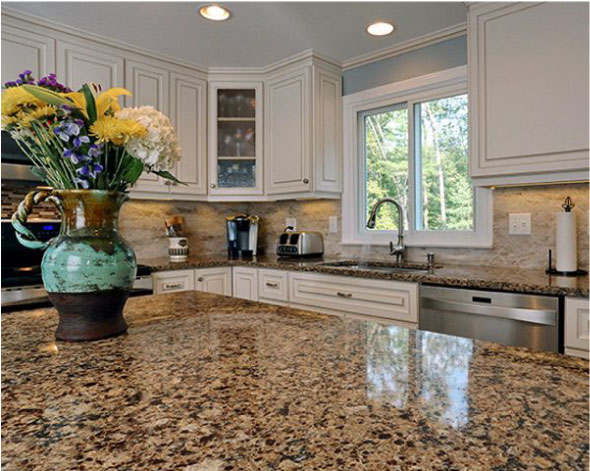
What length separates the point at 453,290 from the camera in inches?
76.4

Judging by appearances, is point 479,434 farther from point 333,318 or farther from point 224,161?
point 224,161

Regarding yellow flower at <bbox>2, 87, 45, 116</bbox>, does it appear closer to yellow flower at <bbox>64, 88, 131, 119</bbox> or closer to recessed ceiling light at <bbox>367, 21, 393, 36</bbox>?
yellow flower at <bbox>64, 88, 131, 119</bbox>

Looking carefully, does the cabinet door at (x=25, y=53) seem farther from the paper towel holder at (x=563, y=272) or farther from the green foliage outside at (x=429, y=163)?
the paper towel holder at (x=563, y=272)

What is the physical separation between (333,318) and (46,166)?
2.47ft

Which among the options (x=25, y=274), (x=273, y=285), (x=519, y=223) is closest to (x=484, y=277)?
(x=519, y=223)

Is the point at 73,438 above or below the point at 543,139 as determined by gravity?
below

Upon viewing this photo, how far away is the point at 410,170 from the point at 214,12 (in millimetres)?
1577

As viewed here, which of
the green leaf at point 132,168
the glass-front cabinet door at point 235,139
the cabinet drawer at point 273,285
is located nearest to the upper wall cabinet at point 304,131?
the glass-front cabinet door at point 235,139

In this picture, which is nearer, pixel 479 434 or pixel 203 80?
pixel 479 434

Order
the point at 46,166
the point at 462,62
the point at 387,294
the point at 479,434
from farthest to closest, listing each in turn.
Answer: the point at 462,62 → the point at 387,294 → the point at 46,166 → the point at 479,434

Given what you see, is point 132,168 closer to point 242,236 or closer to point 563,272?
point 563,272

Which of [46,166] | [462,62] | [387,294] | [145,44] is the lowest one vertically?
[387,294]

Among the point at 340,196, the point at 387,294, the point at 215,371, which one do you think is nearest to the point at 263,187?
the point at 340,196

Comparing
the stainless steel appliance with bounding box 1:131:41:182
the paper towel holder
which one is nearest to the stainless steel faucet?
the paper towel holder
